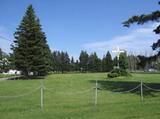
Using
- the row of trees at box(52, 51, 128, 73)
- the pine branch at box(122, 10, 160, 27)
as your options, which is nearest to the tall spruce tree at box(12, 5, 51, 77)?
the pine branch at box(122, 10, 160, 27)

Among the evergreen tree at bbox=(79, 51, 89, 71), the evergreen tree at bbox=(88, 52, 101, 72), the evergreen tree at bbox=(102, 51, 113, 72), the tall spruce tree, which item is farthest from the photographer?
the evergreen tree at bbox=(79, 51, 89, 71)

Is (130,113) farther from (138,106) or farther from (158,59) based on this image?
(158,59)

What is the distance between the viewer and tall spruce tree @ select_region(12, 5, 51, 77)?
64125 mm

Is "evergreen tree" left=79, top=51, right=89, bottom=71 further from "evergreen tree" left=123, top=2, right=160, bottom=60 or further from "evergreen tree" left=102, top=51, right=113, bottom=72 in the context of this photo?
"evergreen tree" left=123, top=2, right=160, bottom=60

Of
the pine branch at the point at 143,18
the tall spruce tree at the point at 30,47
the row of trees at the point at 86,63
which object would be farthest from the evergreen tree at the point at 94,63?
the pine branch at the point at 143,18

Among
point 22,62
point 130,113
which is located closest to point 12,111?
point 130,113

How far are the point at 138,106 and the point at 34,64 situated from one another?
150 ft

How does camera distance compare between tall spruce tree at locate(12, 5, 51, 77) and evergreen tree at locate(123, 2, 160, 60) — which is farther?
tall spruce tree at locate(12, 5, 51, 77)

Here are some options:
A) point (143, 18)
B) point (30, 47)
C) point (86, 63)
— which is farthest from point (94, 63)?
point (143, 18)

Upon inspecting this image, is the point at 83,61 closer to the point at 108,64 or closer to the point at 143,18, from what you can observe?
the point at 108,64

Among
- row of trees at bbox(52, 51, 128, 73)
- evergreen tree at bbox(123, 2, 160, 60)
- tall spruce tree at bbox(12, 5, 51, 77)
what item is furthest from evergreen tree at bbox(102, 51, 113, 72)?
evergreen tree at bbox(123, 2, 160, 60)

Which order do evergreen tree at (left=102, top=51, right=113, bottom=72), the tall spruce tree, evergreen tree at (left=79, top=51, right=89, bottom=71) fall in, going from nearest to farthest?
the tall spruce tree < evergreen tree at (left=102, top=51, right=113, bottom=72) < evergreen tree at (left=79, top=51, right=89, bottom=71)

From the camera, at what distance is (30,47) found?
6569 cm

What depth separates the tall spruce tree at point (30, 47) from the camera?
64125 mm
